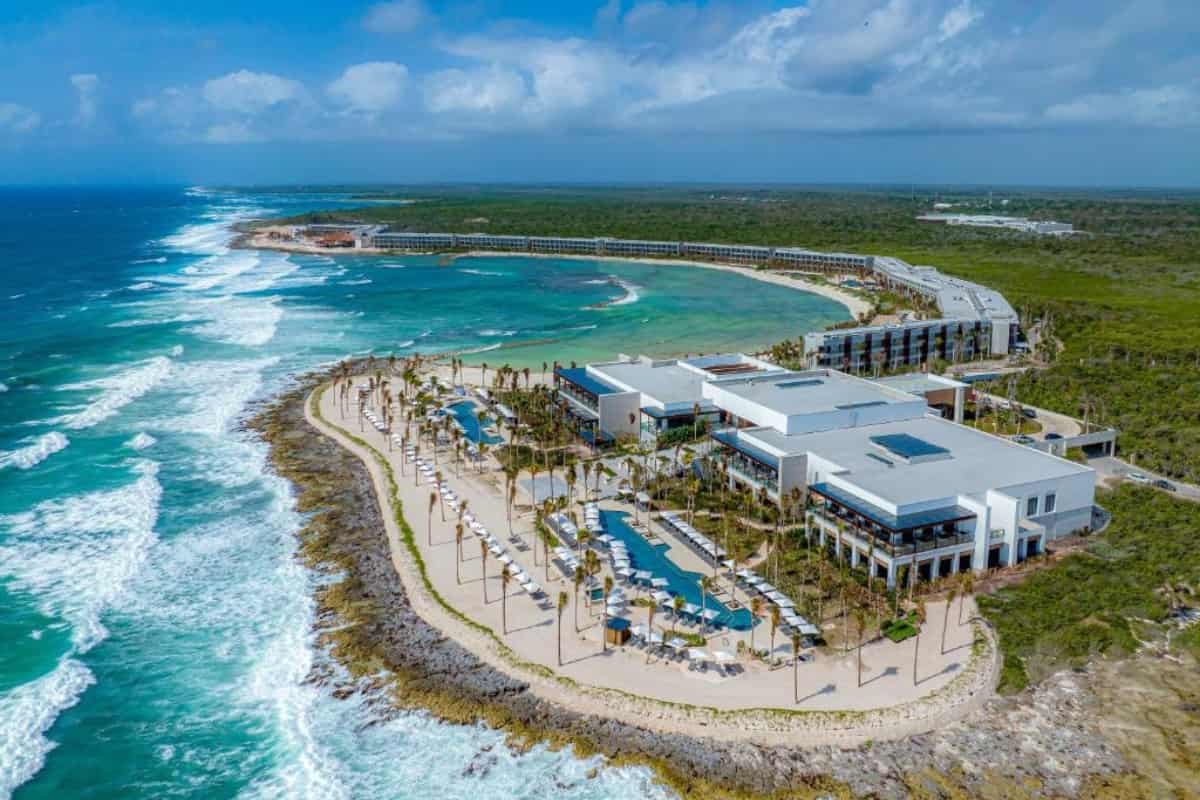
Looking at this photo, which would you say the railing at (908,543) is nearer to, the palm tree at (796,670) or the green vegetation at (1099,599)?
the green vegetation at (1099,599)

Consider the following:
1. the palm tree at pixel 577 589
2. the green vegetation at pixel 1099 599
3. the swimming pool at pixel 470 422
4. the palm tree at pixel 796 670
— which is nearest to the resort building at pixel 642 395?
the swimming pool at pixel 470 422

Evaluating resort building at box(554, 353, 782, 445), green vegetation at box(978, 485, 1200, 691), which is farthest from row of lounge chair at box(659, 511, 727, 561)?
green vegetation at box(978, 485, 1200, 691)

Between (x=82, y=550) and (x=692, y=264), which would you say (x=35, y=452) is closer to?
(x=82, y=550)

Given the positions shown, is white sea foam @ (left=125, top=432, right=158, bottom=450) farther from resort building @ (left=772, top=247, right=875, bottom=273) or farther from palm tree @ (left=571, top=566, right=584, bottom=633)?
resort building @ (left=772, top=247, right=875, bottom=273)

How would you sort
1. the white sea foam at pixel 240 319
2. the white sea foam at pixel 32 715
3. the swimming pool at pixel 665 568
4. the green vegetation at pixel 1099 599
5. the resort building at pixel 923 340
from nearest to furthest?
the white sea foam at pixel 32 715 < the green vegetation at pixel 1099 599 < the swimming pool at pixel 665 568 < the resort building at pixel 923 340 < the white sea foam at pixel 240 319

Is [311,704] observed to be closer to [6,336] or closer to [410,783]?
[410,783]

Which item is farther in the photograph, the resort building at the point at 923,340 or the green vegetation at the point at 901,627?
the resort building at the point at 923,340

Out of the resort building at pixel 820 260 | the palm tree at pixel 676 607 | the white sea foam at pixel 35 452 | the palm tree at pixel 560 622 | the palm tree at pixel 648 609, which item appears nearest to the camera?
the palm tree at pixel 560 622
